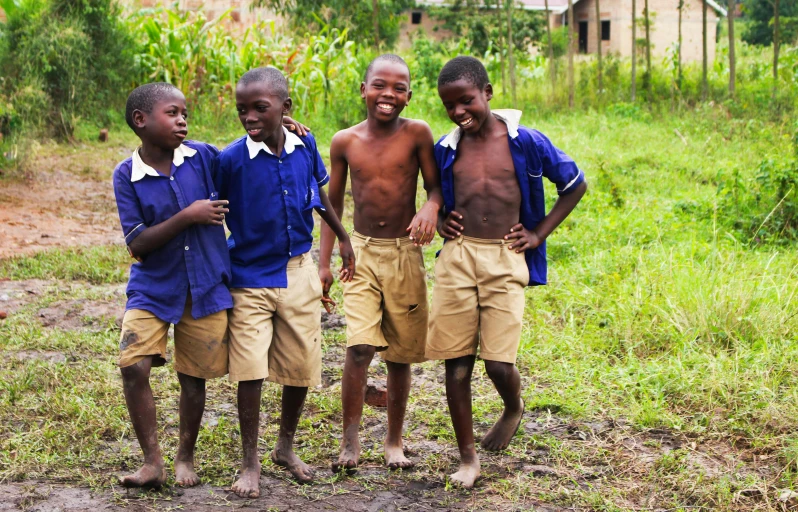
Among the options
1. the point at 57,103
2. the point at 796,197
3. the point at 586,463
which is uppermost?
the point at 57,103

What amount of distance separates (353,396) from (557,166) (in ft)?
3.81

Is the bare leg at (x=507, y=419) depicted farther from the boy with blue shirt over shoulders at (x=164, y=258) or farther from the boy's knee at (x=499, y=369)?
the boy with blue shirt over shoulders at (x=164, y=258)

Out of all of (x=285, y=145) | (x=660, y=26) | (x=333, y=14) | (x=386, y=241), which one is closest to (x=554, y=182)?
(x=386, y=241)

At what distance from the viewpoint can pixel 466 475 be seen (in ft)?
10.6

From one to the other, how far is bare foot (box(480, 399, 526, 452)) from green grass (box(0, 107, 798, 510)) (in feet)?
0.20

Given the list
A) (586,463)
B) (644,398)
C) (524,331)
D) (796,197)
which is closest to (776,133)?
(796,197)

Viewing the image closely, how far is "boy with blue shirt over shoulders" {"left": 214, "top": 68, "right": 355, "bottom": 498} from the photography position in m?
3.09

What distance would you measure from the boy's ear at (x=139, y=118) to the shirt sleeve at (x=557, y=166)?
1.39 meters

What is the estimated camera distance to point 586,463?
3414mm

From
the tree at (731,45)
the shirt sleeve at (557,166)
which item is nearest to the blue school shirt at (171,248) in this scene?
the shirt sleeve at (557,166)

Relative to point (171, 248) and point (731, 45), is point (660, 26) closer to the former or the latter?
point (731, 45)

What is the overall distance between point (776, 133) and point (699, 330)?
585 centimetres

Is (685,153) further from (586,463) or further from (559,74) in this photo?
(586,463)

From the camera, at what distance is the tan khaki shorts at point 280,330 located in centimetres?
310
